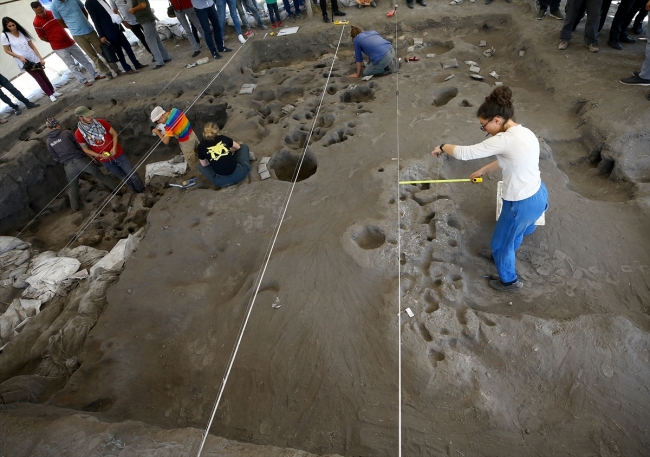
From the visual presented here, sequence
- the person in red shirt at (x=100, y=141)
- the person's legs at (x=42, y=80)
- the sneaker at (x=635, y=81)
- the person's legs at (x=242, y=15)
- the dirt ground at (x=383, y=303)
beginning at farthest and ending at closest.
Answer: the person's legs at (x=242, y=15) < the person's legs at (x=42, y=80) < the person in red shirt at (x=100, y=141) < the sneaker at (x=635, y=81) < the dirt ground at (x=383, y=303)

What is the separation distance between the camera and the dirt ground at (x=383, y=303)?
7.82 ft

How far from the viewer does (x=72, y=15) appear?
7074 mm

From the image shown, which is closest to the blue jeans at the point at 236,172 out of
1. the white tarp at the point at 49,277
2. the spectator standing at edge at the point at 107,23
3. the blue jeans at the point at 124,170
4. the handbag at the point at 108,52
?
the blue jeans at the point at 124,170

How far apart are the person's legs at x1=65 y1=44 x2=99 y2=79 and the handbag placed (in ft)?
1.35

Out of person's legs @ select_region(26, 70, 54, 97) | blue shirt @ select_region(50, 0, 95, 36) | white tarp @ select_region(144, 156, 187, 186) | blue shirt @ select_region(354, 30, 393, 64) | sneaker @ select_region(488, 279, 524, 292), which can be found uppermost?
blue shirt @ select_region(50, 0, 95, 36)

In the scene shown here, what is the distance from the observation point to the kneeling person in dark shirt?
4.51 metres

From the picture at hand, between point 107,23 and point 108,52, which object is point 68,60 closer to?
point 108,52

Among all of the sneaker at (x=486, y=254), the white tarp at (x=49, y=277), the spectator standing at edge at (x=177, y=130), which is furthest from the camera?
the spectator standing at edge at (x=177, y=130)

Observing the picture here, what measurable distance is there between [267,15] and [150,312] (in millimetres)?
8997

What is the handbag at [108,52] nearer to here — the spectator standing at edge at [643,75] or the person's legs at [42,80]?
the person's legs at [42,80]

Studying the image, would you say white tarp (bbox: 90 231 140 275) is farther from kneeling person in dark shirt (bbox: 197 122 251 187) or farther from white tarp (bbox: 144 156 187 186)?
white tarp (bbox: 144 156 187 186)

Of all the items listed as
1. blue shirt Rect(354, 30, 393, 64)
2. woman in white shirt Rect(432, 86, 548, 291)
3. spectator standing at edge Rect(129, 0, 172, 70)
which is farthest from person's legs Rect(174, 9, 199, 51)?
woman in white shirt Rect(432, 86, 548, 291)

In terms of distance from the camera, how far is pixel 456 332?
2.74m

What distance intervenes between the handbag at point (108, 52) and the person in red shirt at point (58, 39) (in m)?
0.46
